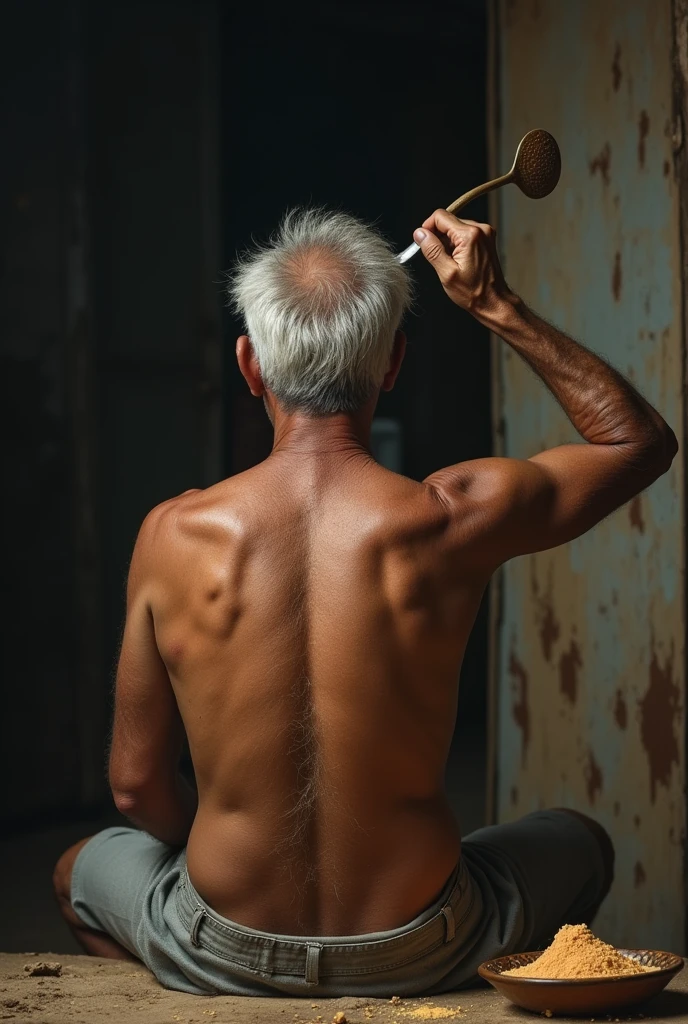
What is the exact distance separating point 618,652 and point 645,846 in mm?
467

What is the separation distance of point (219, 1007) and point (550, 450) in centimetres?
101

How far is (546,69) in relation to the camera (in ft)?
11.0

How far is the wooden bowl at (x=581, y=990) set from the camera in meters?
1.77

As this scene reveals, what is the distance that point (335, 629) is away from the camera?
6.28 ft

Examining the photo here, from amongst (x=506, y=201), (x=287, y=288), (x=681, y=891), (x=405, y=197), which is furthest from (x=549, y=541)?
(x=405, y=197)

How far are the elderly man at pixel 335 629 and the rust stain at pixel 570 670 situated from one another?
122 cm

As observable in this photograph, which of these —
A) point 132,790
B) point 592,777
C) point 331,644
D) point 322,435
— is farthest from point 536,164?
point 592,777

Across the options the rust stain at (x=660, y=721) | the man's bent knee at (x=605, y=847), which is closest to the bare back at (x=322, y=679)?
the man's bent knee at (x=605, y=847)

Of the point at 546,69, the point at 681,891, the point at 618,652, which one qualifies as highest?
the point at 546,69

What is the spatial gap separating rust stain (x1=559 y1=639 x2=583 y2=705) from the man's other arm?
4.51 ft

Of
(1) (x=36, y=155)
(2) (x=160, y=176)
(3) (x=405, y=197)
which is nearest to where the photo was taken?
(1) (x=36, y=155)

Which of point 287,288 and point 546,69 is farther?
point 546,69

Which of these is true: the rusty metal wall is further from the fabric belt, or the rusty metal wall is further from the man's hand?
the fabric belt

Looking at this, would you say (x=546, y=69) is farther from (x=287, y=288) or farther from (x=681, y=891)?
(x=681, y=891)
